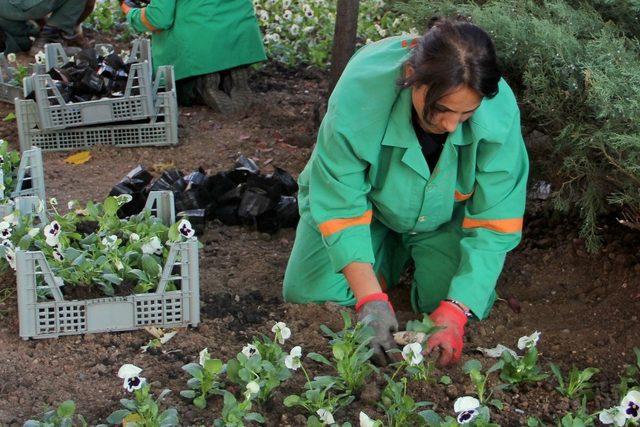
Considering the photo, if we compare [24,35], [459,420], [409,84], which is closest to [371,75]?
[409,84]

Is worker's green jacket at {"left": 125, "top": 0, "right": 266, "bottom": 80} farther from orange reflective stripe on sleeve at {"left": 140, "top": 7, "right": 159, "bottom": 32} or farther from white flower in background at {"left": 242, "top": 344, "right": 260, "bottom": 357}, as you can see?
white flower in background at {"left": 242, "top": 344, "right": 260, "bottom": 357}

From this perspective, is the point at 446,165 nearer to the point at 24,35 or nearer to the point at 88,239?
the point at 88,239

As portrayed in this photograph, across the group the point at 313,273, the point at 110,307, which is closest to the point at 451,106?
the point at 313,273

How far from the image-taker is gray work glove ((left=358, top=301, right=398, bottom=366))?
3.00 metres

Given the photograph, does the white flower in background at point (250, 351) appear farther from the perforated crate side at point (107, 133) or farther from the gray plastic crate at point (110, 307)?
the perforated crate side at point (107, 133)

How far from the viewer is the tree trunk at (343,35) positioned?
5.56m

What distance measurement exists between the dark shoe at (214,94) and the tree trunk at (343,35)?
32.5 inches

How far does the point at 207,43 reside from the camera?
235 inches

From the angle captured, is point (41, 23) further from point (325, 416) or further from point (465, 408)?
point (465, 408)

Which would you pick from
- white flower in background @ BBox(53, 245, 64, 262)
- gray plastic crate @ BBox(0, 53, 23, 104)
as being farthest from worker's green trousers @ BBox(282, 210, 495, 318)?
gray plastic crate @ BBox(0, 53, 23, 104)

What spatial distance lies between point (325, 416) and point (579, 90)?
152cm

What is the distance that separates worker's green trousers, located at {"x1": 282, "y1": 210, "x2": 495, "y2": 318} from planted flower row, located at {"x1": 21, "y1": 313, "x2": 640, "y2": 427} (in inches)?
23.1

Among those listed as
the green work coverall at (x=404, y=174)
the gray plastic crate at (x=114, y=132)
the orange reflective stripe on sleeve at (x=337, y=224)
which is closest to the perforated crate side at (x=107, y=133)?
the gray plastic crate at (x=114, y=132)

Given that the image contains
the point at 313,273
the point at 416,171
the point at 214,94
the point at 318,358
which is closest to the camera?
the point at 318,358
